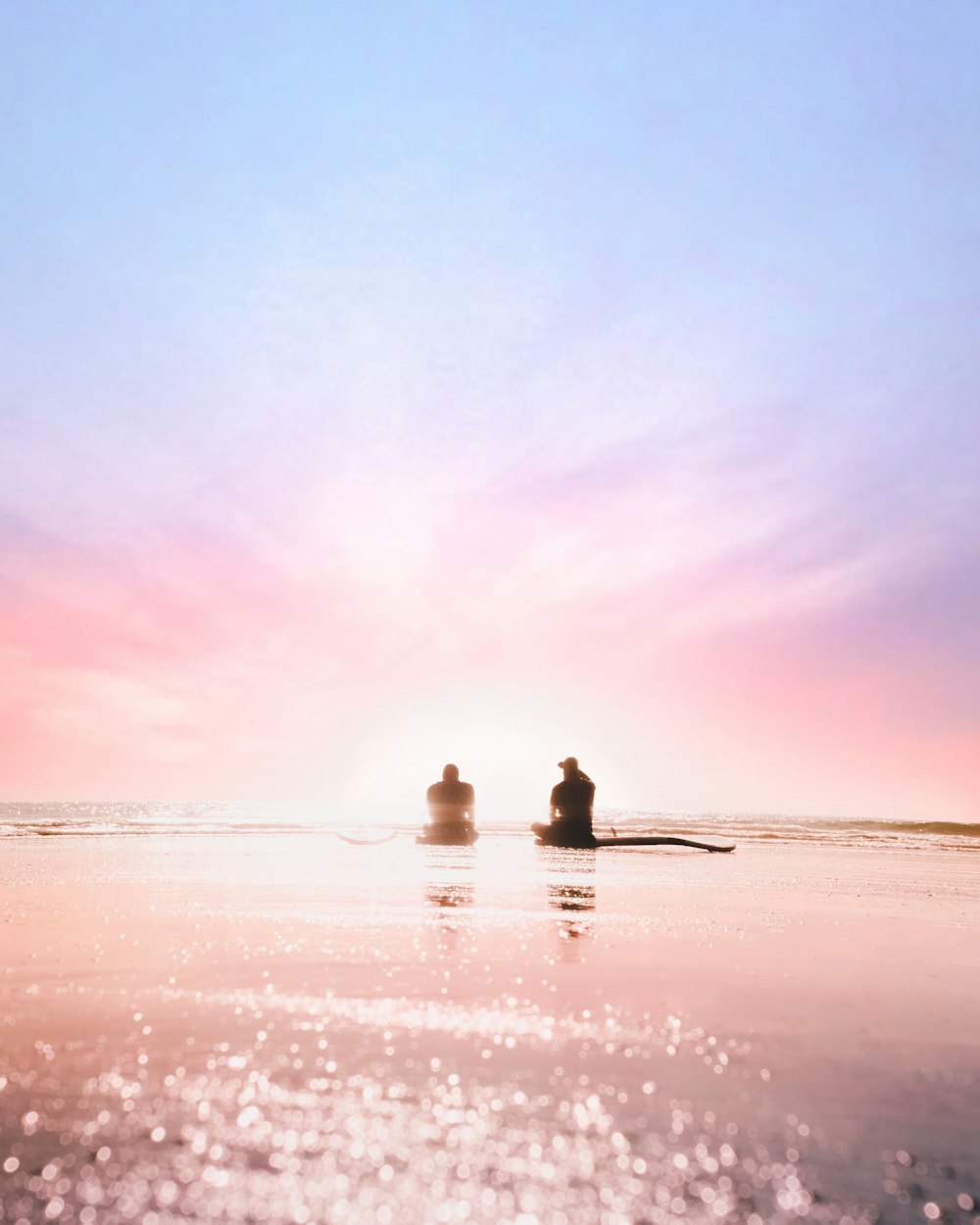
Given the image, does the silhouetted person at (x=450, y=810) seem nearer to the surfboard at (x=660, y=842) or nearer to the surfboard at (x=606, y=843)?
the surfboard at (x=606, y=843)

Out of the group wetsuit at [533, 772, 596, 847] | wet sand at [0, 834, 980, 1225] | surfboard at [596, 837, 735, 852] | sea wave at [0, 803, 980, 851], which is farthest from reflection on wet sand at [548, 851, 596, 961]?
sea wave at [0, 803, 980, 851]

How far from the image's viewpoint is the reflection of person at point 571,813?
92.9ft

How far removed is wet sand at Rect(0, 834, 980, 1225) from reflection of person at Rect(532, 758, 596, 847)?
17.9 metres

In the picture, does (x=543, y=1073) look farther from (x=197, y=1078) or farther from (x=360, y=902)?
(x=360, y=902)

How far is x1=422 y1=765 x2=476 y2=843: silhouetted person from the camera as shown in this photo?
28922 mm

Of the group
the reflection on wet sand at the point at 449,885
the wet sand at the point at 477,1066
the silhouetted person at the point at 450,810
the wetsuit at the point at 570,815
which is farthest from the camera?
the silhouetted person at the point at 450,810

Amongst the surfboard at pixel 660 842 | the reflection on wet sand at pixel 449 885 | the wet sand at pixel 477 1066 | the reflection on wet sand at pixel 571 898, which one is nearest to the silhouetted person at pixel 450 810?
the surfboard at pixel 660 842

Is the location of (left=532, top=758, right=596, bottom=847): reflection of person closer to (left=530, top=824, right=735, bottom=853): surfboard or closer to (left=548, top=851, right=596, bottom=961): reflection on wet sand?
(left=530, top=824, right=735, bottom=853): surfboard

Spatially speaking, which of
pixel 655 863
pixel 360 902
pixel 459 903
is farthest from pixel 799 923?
pixel 655 863

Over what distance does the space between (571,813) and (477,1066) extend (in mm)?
24655

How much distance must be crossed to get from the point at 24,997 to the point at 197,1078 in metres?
2.34

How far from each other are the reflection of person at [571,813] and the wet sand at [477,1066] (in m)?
17.9

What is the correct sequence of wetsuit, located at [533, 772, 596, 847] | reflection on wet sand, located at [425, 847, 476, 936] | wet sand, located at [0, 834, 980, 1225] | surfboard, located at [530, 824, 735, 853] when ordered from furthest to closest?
wetsuit, located at [533, 772, 596, 847]
surfboard, located at [530, 824, 735, 853]
reflection on wet sand, located at [425, 847, 476, 936]
wet sand, located at [0, 834, 980, 1225]

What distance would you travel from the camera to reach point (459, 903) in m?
11.8
